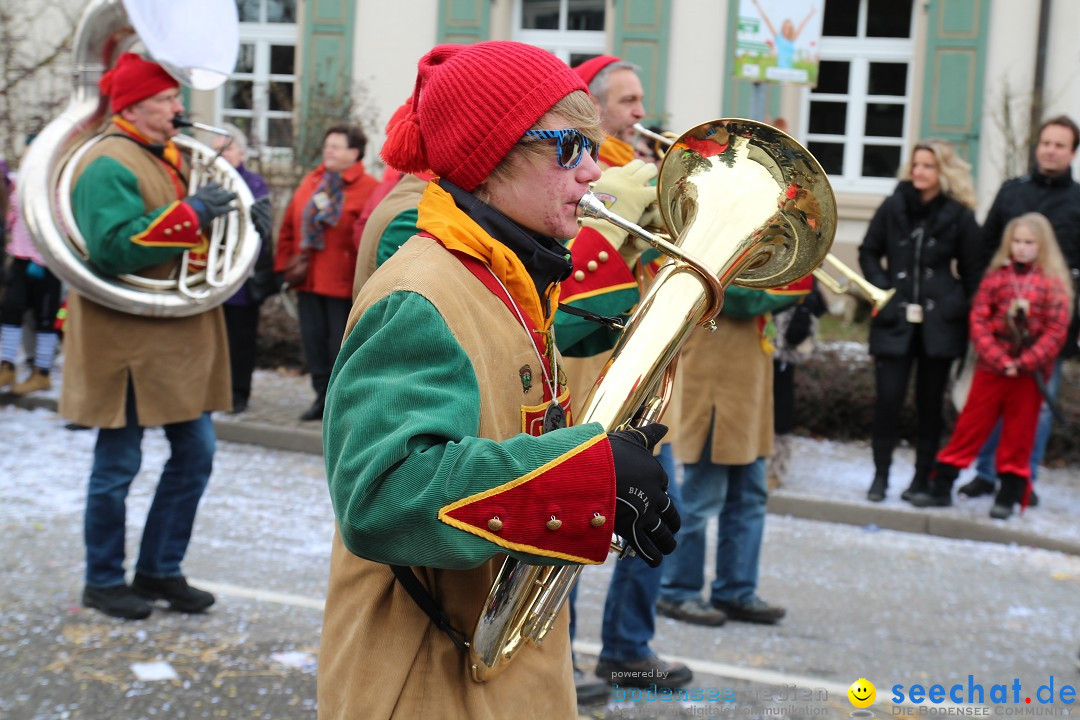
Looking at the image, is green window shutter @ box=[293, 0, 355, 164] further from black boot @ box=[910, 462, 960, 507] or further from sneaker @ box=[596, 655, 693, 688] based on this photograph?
sneaker @ box=[596, 655, 693, 688]

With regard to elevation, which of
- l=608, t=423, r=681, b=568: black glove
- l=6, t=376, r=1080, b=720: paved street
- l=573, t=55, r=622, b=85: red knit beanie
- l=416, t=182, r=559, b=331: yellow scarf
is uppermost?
l=573, t=55, r=622, b=85: red knit beanie

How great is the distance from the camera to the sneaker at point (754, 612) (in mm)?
5016

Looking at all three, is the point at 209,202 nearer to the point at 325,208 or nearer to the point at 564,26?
the point at 325,208

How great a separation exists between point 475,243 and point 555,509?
50 cm

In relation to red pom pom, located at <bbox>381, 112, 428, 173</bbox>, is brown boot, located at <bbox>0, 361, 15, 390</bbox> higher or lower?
lower

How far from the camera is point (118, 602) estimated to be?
4.56m

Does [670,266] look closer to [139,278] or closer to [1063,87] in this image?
[139,278]

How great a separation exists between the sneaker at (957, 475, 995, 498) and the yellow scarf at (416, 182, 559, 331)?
19.0ft

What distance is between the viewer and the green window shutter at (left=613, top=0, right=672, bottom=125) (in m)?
12.5

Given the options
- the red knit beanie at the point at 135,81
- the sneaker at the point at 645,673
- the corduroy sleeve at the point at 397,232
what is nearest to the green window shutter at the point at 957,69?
the sneaker at the point at 645,673

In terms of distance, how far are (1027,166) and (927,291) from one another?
16.3 ft

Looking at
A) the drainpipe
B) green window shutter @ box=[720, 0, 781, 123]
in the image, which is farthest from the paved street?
green window shutter @ box=[720, 0, 781, 123]

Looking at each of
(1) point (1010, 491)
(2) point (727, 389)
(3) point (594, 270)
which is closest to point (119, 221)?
(3) point (594, 270)

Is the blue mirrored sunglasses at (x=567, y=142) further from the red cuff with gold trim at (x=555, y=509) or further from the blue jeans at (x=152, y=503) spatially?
the blue jeans at (x=152, y=503)
